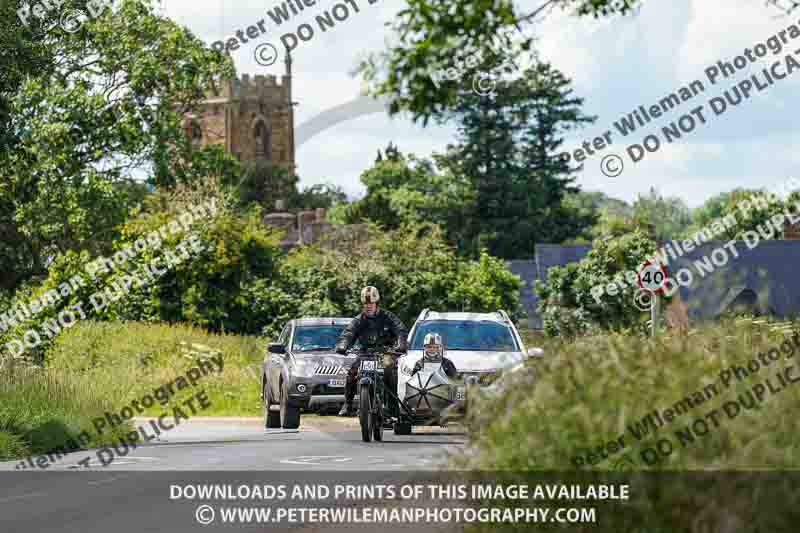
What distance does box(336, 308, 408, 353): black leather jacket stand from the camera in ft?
65.0

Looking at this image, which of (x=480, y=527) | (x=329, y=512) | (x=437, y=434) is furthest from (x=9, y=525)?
(x=437, y=434)

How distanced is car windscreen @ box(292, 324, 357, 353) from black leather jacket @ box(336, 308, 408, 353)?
5590 mm

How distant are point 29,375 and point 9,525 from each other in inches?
485

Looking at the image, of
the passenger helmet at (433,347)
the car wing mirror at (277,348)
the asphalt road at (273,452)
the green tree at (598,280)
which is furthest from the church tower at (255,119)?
the passenger helmet at (433,347)

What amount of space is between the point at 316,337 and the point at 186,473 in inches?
361

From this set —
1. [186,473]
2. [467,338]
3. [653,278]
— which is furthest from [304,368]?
[186,473]

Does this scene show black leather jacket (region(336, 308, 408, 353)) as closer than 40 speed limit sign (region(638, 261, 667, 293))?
Yes

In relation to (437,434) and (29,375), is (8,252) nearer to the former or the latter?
(29,375)

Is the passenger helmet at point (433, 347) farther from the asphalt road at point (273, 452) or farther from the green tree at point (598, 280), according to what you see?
the green tree at point (598, 280)

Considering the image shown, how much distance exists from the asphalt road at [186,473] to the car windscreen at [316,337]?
61.5 inches

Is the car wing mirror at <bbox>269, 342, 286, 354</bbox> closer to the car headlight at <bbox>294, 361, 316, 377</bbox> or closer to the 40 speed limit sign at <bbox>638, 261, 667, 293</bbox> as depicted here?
the car headlight at <bbox>294, 361, 316, 377</bbox>

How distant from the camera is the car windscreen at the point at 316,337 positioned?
2558 cm

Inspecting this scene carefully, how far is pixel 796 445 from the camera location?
7750mm

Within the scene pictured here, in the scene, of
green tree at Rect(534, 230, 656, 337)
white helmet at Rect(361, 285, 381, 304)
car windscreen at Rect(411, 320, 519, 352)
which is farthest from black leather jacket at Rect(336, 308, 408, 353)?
green tree at Rect(534, 230, 656, 337)
